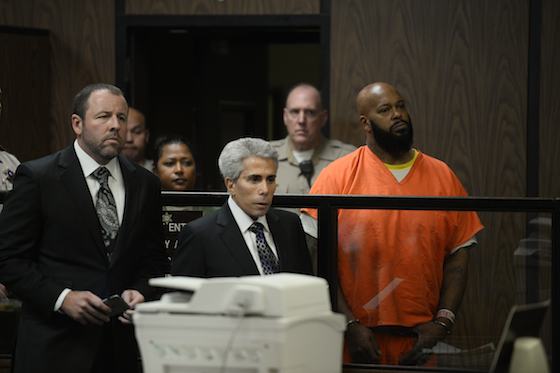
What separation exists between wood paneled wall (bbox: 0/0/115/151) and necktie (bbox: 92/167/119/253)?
328 centimetres

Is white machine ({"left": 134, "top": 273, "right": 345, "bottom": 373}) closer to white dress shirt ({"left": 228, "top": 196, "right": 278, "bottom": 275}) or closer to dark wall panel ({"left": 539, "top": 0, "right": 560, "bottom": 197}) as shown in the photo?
white dress shirt ({"left": 228, "top": 196, "right": 278, "bottom": 275})

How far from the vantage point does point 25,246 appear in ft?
14.4

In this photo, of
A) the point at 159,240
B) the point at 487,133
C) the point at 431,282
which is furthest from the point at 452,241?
the point at 487,133

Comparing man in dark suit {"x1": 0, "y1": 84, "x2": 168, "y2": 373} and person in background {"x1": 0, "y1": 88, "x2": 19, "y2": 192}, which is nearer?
man in dark suit {"x1": 0, "y1": 84, "x2": 168, "y2": 373}

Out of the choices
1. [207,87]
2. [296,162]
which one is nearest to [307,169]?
[296,162]

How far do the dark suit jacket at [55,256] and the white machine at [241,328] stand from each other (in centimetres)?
100

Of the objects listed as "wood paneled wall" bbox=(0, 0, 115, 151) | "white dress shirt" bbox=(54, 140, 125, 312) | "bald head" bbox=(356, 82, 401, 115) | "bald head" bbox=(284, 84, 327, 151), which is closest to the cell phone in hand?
"white dress shirt" bbox=(54, 140, 125, 312)

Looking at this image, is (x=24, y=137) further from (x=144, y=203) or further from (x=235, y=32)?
(x=144, y=203)

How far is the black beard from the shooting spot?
17.6 feet

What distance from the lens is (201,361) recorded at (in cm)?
343

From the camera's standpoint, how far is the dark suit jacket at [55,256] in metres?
4.39

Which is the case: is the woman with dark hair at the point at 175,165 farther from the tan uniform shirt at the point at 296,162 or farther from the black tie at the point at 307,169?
the black tie at the point at 307,169

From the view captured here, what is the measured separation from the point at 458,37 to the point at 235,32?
4.71ft

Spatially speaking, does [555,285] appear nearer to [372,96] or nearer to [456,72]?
[372,96]
